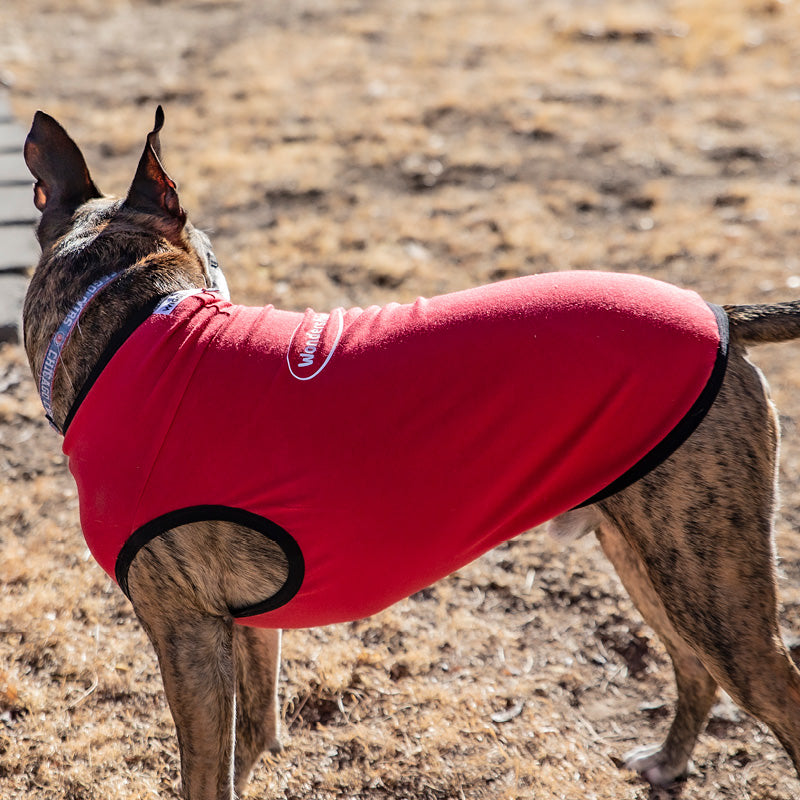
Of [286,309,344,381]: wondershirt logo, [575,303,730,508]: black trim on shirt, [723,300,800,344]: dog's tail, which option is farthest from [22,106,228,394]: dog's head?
[723,300,800,344]: dog's tail

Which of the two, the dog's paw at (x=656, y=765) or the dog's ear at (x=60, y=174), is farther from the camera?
the dog's paw at (x=656, y=765)

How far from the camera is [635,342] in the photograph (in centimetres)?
224

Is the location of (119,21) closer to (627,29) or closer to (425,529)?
(627,29)

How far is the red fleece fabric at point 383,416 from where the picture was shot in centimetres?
221

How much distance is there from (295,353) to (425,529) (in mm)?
541

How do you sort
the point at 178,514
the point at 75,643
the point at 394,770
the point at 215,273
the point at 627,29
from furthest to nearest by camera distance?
the point at 627,29 < the point at 75,643 < the point at 394,770 < the point at 215,273 < the point at 178,514

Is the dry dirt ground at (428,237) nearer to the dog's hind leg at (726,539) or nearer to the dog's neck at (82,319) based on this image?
the dog's hind leg at (726,539)

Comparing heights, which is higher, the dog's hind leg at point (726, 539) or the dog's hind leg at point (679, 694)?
the dog's hind leg at point (726, 539)

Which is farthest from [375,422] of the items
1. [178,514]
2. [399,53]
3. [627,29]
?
[627,29]

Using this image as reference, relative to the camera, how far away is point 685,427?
2230mm

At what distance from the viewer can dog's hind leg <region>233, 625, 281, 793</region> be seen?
2.94 m

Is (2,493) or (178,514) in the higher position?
(178,514)

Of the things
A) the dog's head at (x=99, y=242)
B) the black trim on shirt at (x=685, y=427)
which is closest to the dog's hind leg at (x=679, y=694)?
the black trim on shirt at (x=685, y=427)

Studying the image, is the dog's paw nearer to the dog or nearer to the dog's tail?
the dog
